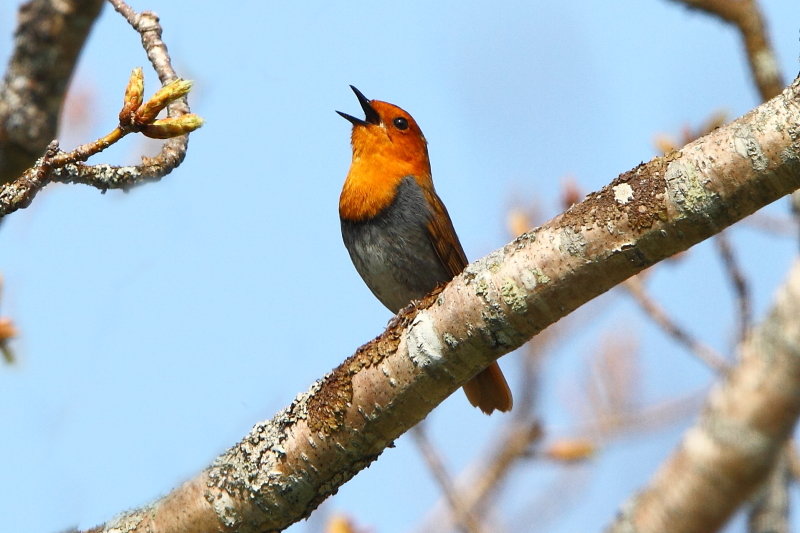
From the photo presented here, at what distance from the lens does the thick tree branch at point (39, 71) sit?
425 centimetres

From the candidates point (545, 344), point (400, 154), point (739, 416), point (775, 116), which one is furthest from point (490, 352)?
point (545, 344)

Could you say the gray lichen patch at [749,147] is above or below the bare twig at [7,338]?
below

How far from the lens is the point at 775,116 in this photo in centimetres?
233

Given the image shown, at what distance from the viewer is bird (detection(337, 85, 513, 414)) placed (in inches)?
198

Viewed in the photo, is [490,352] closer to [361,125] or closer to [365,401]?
[365,401]

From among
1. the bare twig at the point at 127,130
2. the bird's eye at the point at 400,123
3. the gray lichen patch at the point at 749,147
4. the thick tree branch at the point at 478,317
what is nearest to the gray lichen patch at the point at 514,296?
the thick tree branch at the point at 478,317

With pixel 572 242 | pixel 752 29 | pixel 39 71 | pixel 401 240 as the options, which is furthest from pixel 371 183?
pixel 572 242

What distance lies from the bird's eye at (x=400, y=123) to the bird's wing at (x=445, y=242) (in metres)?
0.85

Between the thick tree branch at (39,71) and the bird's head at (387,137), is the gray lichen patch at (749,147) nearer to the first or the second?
the thick tree branch at (39,71)

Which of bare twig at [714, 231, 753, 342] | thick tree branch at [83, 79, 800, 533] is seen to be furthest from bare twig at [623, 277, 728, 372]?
thick tree branch at [83, 79, 800, 533]

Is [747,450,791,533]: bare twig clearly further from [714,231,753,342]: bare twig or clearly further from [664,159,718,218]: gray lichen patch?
[664,159,718,218]: gray lichen patch

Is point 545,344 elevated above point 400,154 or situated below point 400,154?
below

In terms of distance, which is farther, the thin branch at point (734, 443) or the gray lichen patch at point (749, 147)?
the thin branch at point (734, 443)

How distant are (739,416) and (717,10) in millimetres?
2509
